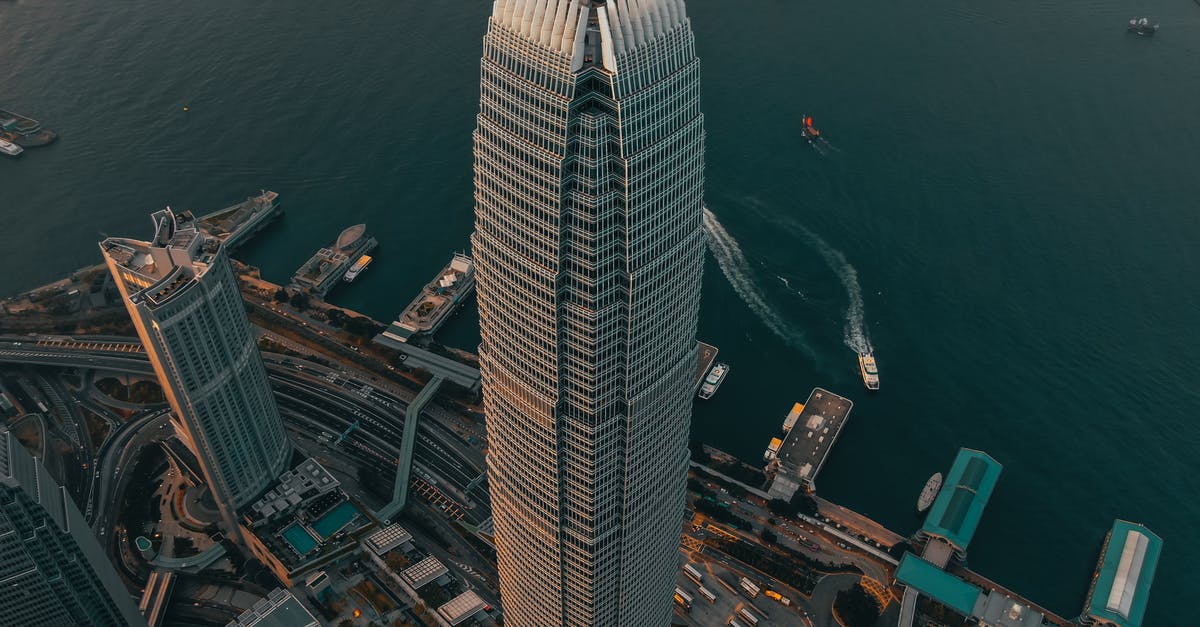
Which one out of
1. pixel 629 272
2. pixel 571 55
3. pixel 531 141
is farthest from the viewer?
pixel 629 272

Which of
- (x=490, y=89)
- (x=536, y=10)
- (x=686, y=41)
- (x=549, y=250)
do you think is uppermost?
(x=686, y=41)

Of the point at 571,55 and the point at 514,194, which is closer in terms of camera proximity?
the point at 571,55

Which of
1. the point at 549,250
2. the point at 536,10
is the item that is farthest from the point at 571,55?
the point at 549,250

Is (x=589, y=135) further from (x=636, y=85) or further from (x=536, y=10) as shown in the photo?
(x=536, y=10)

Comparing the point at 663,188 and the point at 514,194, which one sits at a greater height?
the point at 663,188

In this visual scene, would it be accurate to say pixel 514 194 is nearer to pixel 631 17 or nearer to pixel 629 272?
pixel 629 272

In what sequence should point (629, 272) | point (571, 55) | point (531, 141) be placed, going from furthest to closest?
1. point (629, 272)
2. point (531, 141)
3. point (571, 55)

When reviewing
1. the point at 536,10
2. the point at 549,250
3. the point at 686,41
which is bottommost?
the point at 549,250

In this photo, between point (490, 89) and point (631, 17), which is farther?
point (490, 89)

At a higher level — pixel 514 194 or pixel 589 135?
pixel 589 135
